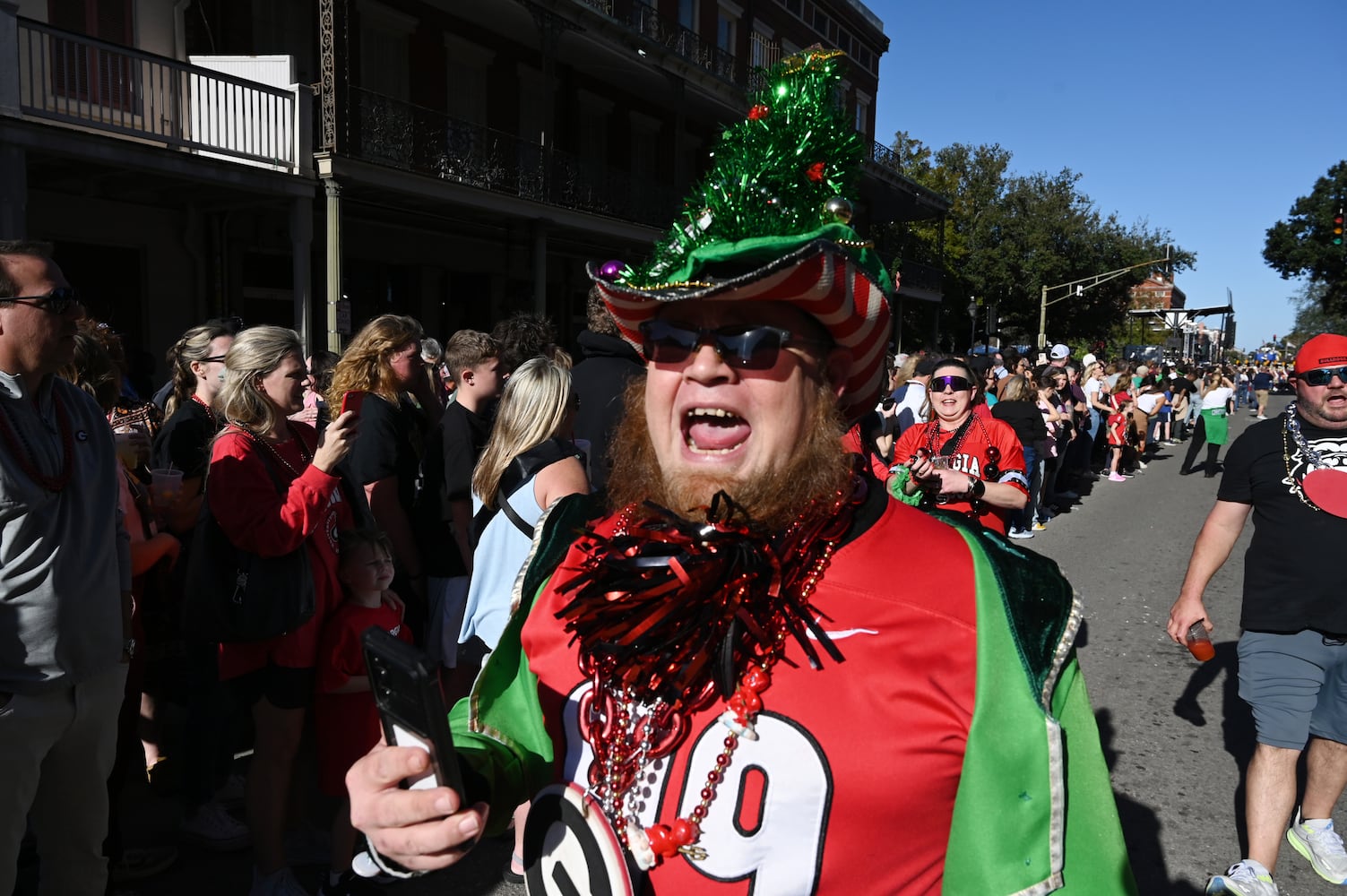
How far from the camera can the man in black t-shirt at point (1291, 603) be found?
3244mm

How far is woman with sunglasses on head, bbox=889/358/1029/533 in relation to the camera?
4316 mm

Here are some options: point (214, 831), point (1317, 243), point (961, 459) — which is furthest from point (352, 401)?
point (1317, 243)

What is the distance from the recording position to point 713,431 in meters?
1.55

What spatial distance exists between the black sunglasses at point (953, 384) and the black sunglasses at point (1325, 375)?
70.7 inches

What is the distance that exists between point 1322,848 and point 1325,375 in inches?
72.4

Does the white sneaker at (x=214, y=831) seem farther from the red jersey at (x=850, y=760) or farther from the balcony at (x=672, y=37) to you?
the balcony at (x=672, y=37)

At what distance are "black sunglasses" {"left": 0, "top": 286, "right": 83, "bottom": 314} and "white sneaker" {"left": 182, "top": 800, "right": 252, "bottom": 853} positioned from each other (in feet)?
6.79

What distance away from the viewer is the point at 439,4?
14.0m

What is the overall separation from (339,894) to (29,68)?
8.57 meters

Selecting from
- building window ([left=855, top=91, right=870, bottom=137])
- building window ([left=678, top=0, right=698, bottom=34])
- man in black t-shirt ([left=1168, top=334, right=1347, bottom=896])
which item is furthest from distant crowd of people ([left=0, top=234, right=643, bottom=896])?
building window ([left=855, top=91, right=870, bottom=137])

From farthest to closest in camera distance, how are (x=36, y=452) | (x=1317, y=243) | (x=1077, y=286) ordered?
(x=1317, y=243)
(x=1077, y=286)
(x=36, y=452)

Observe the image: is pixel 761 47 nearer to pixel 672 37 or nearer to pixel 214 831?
pixel 672 37

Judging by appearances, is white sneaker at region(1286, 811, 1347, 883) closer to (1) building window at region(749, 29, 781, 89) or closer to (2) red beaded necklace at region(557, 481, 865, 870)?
(2) red beaded necklace at region(557, 481, 865, 870)

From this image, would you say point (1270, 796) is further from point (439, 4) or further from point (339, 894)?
point (439, 4)
